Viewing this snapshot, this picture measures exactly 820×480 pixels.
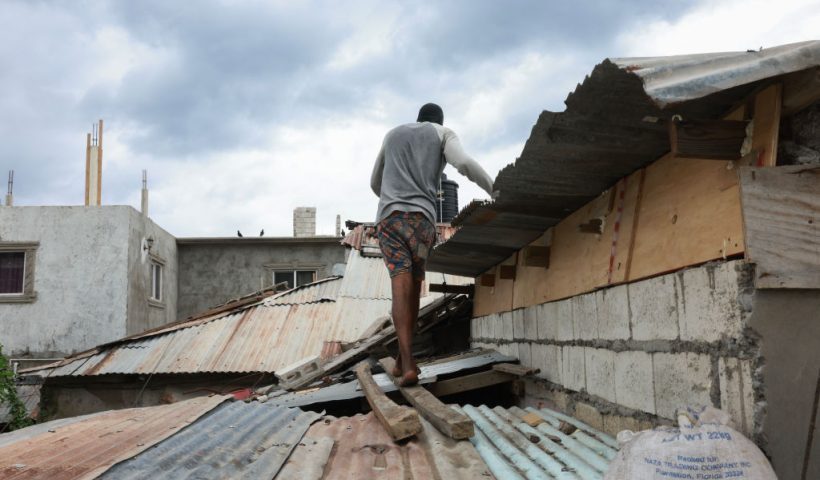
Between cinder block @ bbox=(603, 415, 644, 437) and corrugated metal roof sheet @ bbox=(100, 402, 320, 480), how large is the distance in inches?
65.4

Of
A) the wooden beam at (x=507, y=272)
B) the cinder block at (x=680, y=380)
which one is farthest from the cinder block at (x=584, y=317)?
the wooden beam at (x=507, y=272)

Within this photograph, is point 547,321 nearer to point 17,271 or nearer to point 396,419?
point 396,419

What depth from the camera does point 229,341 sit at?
423 inches

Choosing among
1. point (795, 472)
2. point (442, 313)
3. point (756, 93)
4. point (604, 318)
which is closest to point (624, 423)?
point (604, 318)

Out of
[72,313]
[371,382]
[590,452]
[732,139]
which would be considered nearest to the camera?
[732,139]

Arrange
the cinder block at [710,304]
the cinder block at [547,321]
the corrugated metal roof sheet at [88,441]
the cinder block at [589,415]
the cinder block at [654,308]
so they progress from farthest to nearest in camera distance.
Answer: the cinder block at [547,321], the cinder block at [589,415], the cinder block at [654,308], the corrugated metal roof sheet at [88,441], the cinder block at [710,304]

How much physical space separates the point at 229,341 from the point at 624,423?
347 inches

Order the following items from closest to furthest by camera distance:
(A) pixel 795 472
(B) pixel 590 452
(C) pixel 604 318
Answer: (A) pixel 795 472 → (B) pixel 590 452 → (C) pixel 604 318

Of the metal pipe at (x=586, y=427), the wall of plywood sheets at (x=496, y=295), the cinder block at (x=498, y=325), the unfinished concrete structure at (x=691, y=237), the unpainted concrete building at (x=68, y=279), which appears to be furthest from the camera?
the unpainted concrete building at (x=68, y=279)

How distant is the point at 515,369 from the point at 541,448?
1.89 meters

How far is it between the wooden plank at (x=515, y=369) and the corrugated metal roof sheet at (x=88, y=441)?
7.29 feet

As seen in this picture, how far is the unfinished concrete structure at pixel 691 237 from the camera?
6.64 feet

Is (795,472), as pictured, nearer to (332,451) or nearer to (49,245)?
(332,451)

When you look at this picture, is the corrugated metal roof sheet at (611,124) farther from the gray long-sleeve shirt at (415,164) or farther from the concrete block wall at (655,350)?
the concrete block wall at (655,350)
